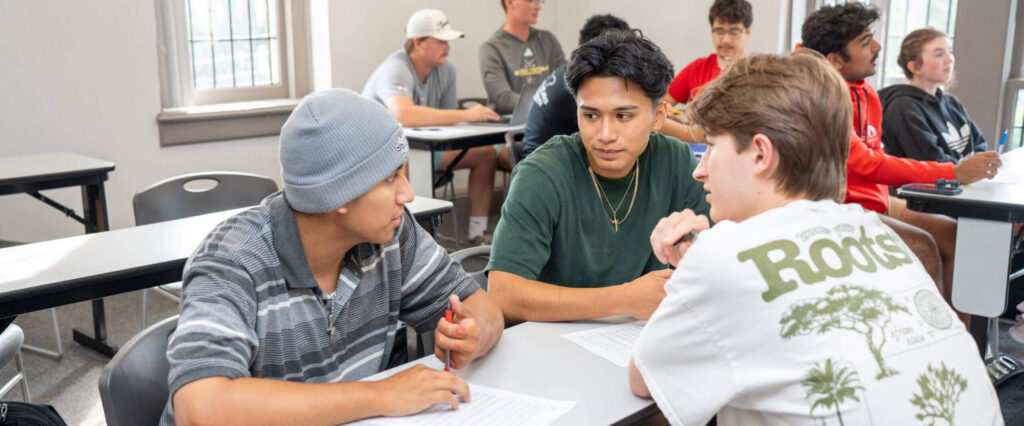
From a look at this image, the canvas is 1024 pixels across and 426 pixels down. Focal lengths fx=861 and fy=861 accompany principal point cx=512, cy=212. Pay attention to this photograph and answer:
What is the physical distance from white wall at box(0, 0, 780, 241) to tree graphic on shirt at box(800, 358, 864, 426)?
4341 mm

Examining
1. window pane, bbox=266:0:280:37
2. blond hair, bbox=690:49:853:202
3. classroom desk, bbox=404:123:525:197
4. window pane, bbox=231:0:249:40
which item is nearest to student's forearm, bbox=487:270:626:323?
blond hair, bbox=690:49:853:202

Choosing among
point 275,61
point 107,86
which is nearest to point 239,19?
point 275,61

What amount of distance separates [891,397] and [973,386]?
15cm

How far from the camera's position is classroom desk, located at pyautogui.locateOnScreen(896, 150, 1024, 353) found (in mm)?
2613

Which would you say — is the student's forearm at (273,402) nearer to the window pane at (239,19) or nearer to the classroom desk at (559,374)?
the classroom desk at (559,374)

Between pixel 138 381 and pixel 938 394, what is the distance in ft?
3.62

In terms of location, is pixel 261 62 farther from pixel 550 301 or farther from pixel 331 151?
pixel 331 151

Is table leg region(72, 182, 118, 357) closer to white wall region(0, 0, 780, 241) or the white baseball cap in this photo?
white wall region(0, 0, 780, 241)

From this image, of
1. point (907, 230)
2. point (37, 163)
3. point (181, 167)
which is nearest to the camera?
point (907, 230)

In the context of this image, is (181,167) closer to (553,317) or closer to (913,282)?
(553,317)

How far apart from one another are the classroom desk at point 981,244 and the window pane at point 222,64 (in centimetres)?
400

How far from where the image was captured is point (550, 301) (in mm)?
1675

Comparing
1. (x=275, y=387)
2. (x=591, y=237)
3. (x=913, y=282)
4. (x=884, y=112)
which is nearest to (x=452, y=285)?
(x=591, y=237)

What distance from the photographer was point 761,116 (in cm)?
115
